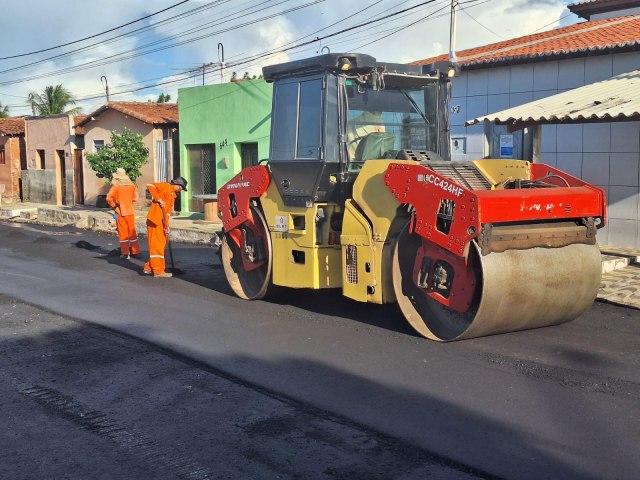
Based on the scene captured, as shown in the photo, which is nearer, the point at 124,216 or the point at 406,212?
the point at 406,212

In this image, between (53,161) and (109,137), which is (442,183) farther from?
(53,161)

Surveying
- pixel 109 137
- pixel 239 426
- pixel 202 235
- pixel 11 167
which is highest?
pixel 109 137

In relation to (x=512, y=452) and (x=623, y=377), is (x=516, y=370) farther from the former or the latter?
(x=512, y=452)

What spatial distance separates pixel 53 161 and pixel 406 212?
2548 centimetres

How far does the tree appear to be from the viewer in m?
21.8

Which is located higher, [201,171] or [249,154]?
[249,154]

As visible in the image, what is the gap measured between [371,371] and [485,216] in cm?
154

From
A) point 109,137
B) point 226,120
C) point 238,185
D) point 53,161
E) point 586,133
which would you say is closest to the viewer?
point 238,185

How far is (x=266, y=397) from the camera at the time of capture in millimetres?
5445

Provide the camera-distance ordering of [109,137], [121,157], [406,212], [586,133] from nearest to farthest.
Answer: [406,212], [586,133], [121,157], [109,137]

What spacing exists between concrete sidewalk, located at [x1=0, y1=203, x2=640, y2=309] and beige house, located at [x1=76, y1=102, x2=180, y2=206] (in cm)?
139

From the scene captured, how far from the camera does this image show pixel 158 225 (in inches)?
437

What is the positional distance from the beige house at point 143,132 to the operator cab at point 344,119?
1570 cm

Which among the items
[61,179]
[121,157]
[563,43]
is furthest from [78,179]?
[563,43]
